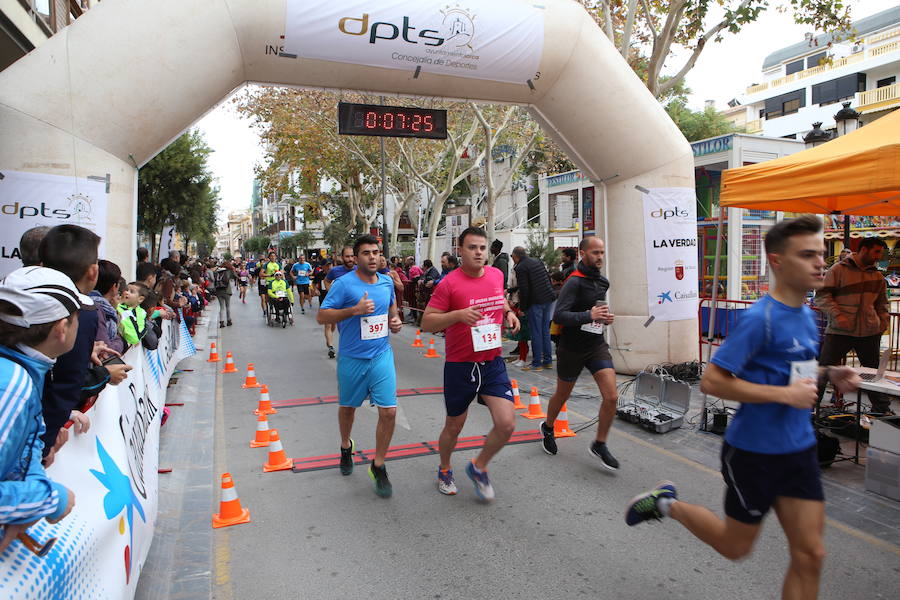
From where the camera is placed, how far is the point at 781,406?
2523 mm

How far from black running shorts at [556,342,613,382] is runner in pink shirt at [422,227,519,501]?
98 cm

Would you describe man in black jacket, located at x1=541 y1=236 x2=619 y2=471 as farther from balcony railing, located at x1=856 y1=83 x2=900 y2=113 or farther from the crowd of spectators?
balcony railing, located at x1=856 y1=83 x2=900 y2=113

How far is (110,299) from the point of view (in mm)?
4387

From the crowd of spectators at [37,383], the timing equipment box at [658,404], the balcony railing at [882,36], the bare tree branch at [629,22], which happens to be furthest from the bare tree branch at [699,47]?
the balcony railing at [882,36]

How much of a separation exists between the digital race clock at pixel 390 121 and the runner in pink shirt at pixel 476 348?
5264mm

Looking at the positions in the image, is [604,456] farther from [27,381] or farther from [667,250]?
[667,250]

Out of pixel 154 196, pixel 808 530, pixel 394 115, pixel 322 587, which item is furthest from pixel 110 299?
pixel 154 196

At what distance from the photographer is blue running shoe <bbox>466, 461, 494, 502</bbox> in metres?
4.38

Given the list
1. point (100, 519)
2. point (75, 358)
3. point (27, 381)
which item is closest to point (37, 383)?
point (27, 381)

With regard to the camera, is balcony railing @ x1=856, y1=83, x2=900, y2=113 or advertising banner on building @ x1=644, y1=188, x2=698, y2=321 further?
balcony railing @ x1=856, y1=83, x2=900, y2=113

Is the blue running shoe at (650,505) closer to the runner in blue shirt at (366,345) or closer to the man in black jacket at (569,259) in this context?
the runner in blue shirt at (366,345)

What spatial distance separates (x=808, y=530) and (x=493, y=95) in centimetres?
743

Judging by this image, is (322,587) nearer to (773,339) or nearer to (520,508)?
(520,508)

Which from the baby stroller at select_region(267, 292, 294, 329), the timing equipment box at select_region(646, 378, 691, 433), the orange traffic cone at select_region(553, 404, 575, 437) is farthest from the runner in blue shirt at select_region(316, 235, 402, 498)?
the baby stroller at select_region(267, 292, 294, 329)
